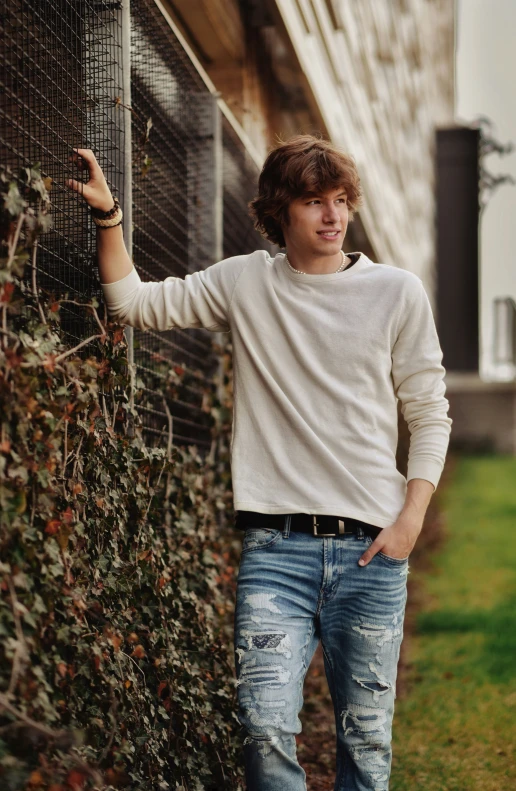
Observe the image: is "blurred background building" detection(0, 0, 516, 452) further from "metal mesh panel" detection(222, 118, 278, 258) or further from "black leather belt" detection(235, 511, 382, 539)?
"black leather belt" detection(235, 511, 382, 539)

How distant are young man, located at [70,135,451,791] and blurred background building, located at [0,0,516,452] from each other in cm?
27

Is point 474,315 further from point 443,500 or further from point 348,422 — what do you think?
point 348,422

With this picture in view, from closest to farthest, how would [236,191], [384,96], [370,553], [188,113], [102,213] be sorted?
[370,553] → [102,213] → [188,113] → [236,191] → [384,96]

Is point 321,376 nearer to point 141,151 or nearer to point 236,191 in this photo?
point 141,151

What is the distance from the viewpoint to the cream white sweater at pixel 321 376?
9.34 ft

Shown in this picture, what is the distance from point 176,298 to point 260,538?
28.6 inches

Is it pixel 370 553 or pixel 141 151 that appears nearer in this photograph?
pixel 370 553

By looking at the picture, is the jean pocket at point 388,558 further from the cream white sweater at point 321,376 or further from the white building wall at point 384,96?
the white building wall at point 384,96

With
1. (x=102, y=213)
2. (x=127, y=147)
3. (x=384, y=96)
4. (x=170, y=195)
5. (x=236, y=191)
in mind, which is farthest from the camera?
(x=384, y=96)

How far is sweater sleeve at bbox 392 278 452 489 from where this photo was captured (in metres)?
2.94

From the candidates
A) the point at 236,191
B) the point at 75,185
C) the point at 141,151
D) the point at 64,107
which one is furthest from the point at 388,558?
the point at 236,191

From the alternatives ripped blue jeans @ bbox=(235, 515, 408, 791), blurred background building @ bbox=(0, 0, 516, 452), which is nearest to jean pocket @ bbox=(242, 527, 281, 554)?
ripped blue jeans @ bbox=(235, 515, 408, 791)

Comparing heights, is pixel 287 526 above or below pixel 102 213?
below

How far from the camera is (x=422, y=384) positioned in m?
2.96
